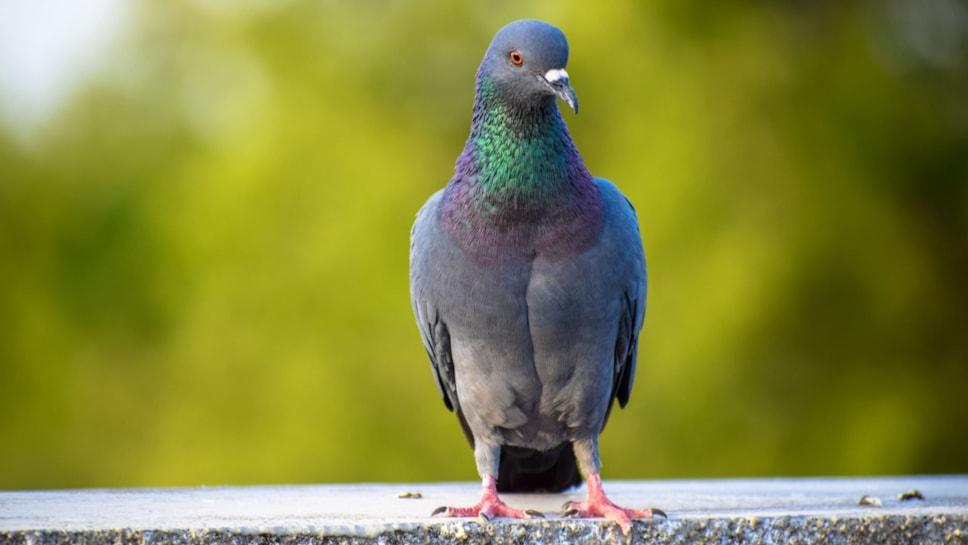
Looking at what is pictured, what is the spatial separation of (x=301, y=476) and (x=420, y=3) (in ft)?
22.3

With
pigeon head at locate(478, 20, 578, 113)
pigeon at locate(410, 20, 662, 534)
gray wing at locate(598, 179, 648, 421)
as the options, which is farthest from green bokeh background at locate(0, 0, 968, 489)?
pigeon head at locate(478, 20, 578, 113)

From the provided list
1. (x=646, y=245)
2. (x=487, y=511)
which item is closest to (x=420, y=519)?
(x=487, y=511)

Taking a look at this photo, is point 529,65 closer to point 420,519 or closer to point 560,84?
point 560,84

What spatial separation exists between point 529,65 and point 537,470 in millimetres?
1997

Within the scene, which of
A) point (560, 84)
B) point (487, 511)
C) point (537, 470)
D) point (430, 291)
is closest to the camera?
point (487, 511)

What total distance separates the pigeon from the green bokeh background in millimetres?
8672

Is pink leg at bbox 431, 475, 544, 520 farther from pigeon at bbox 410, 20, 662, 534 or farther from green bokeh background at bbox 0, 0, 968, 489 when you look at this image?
green bokeh background at bbox 0, 0, 968, 489

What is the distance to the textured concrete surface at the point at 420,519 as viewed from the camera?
4.10 meters

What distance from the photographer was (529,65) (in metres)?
4.95

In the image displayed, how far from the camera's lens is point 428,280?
5203 mm

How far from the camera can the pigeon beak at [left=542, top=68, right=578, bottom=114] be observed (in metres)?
4.78

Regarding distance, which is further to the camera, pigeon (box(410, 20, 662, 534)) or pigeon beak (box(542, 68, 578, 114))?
pigeon (box(410, 20, 662, 534))

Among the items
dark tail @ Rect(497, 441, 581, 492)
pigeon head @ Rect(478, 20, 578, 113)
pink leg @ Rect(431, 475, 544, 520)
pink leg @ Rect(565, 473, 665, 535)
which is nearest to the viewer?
pink leg @ Rect(565, 473, 665, 535)

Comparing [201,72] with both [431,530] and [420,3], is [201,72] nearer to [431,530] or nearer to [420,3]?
[420,3]
